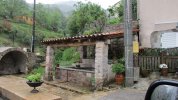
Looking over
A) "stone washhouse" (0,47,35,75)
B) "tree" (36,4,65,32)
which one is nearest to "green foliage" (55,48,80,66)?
"stone washhouse" (0,47,35,75)

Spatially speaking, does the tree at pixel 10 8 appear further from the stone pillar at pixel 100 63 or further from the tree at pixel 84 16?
the stone pillar at pixel 100 63

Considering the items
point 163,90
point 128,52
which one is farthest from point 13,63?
point 163,90

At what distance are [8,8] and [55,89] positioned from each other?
2661 cm

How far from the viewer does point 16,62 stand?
19.5 metres

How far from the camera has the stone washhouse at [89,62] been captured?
10719 mm

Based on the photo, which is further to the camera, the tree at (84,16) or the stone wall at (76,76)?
the tree at (84,16)

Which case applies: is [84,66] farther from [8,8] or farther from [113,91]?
[8,8]

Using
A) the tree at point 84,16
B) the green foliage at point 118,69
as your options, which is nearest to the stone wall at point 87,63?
the green foliage at point 118,69

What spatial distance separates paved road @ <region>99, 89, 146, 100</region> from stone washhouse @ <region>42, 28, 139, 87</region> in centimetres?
113

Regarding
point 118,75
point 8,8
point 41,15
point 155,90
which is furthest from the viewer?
point 41,15

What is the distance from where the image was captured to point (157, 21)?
12.7m

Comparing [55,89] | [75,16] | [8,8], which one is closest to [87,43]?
[55,89]

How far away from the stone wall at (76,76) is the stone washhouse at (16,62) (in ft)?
14.2

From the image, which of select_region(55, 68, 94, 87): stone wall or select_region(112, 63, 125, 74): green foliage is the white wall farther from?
select_region(55, 68, 94, 87): stone wall
